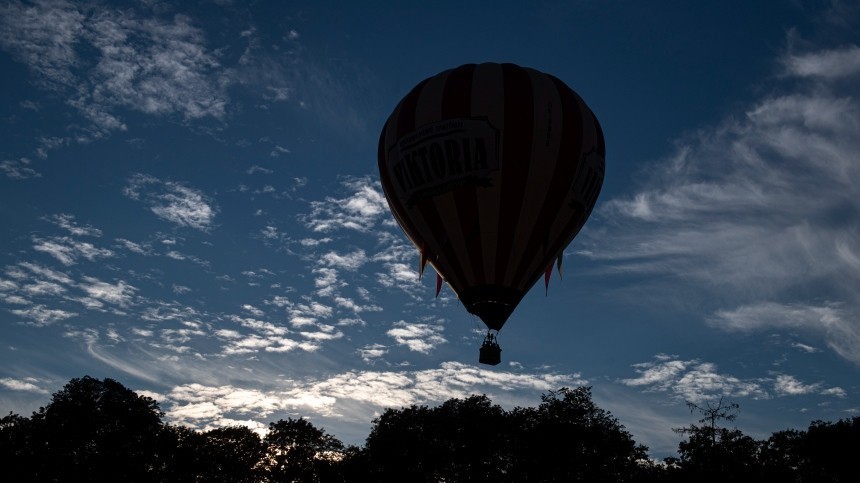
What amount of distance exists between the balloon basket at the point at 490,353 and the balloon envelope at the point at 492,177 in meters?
0.70

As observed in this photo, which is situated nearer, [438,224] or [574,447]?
[438,224]

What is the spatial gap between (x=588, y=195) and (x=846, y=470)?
3085cm

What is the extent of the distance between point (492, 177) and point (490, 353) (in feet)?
19.9

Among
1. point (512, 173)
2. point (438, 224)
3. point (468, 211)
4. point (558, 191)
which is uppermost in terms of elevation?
point (512, 173)

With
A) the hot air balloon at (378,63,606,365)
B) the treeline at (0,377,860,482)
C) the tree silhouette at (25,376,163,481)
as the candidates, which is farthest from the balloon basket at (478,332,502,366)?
the tree silhouette at (25,376,163,481)

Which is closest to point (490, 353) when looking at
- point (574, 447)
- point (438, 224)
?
point (438, 224)

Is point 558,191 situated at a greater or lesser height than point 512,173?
lesser

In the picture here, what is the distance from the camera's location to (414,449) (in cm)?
4628

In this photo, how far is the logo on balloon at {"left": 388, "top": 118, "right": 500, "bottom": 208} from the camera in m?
23.3

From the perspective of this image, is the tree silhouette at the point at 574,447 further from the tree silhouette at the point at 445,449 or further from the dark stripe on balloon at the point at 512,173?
the dark stripe on balloon at the point at 512,173

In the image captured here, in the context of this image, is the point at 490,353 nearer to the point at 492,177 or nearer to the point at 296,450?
the point at 492,177

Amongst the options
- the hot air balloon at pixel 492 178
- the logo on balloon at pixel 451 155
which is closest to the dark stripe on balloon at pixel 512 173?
the hot air balloon at pixel 492 178

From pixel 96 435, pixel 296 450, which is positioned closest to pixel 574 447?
pixel 296 450

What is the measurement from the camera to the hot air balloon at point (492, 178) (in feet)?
76.2
